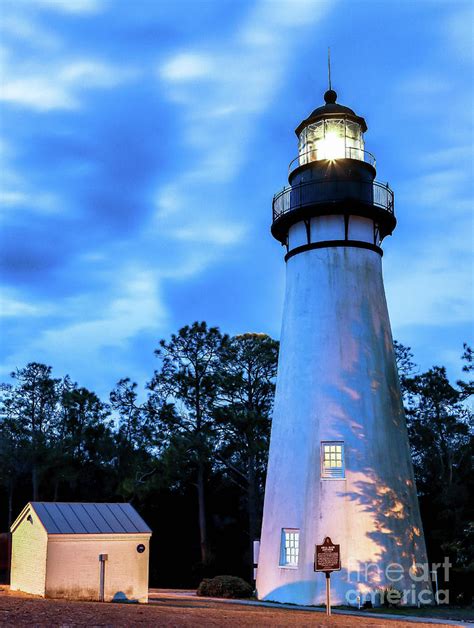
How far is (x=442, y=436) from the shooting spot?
118ft

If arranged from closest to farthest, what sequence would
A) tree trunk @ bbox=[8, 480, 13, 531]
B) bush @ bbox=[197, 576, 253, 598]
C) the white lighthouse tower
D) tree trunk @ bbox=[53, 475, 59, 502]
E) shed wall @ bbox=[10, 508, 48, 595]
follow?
shed wall @ bbox=[10, 508, 48, 595] < the white lighthouse tower < bush @ bbox=[197, 576, 253, 598] < tree trunk @ bbox=[53, 475, 59, 502] < tree trunk @ bbox=[8, 480, 13, 531]

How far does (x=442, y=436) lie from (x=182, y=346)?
13.7m

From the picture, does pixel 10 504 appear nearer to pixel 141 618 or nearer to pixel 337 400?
pixel 337 400

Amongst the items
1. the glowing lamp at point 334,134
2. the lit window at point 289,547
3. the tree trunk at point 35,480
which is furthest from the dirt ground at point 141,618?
the tree trunk at point 35,480

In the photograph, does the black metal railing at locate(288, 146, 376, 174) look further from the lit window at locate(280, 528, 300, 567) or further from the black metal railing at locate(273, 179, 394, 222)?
the lit window at locate(280, 528, 300, 567)

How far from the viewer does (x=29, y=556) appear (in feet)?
64.2

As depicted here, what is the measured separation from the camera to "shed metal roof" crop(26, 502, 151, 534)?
19.1 metres

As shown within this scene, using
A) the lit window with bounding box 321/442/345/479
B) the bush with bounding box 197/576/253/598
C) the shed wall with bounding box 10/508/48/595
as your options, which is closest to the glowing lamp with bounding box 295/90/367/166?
the lit window with bounding box 321/442/345/479

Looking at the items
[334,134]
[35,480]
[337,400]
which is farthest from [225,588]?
[35,480]

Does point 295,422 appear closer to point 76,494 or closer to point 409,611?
point 409,611

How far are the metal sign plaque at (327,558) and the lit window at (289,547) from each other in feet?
15.6

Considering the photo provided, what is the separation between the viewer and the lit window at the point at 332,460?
21234mm

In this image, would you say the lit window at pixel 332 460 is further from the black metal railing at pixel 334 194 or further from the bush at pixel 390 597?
the black metal railing at pixel 334 194

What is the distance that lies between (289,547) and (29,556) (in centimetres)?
741
